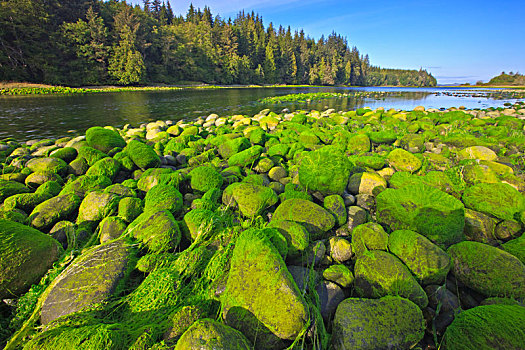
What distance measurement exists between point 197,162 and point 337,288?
447 centimetres

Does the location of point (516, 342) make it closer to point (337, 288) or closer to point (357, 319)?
point (357, 319)

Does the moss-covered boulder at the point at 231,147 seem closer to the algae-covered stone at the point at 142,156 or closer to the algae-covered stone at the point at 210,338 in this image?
the algae-covered stone at the point at 142,156

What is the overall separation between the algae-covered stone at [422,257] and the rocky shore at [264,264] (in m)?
0.01

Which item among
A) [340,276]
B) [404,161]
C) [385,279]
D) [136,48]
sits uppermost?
[136,48]

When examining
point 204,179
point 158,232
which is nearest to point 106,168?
point 204,179

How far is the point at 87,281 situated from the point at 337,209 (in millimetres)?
3118

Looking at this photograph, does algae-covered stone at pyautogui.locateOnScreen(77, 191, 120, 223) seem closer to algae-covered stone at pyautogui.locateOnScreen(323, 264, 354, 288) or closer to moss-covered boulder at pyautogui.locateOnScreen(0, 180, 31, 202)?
moss-covered boulder at pyautogui.locateOnScreen(0, 180, 31, 202)

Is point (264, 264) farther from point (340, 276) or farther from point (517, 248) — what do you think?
point (517, 248)

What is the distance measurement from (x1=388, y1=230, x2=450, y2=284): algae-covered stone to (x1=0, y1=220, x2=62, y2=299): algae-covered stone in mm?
3872

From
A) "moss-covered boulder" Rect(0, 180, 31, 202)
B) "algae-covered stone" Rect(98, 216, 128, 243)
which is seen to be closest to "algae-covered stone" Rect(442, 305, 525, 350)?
"algae-covered stone" Rect(98, 216, 128, 243)

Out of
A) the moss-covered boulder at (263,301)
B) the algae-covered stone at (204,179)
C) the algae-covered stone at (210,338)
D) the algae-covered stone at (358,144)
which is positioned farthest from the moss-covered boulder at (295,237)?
the algae-covered stone at (358,144)

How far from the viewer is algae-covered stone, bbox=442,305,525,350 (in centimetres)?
157

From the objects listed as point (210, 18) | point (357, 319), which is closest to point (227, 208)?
point (357, 319)

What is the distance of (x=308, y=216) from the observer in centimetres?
302
